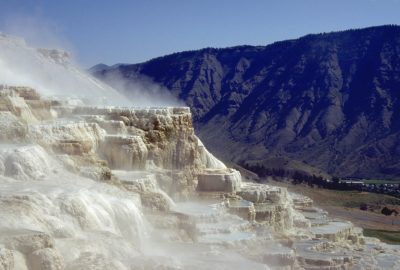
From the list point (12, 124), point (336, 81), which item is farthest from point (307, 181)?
point (336, 81)

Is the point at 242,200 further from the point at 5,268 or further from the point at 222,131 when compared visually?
the point at 222,131

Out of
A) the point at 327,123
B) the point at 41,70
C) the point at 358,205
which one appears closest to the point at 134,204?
the point at 41,70

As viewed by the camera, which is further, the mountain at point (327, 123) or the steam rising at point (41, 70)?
Result: the mountain at point (327, 123)

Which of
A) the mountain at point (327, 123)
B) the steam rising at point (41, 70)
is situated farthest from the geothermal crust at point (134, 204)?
the mountain at point (327, 123)

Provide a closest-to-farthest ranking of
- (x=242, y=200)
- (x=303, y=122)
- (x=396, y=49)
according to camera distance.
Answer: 1. (x=242, y=200)
2. (x=303, y=122)
3. (x=396, y=49)

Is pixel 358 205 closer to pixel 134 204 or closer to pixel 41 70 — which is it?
pixel 41 70

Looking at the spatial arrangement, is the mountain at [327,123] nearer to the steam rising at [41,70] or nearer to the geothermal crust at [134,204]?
the steam rising at [41,70]

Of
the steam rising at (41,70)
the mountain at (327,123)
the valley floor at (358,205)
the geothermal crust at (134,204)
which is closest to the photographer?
the geothermal crust at (134,204)
